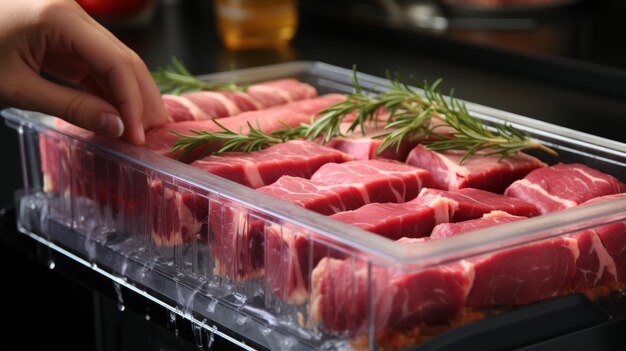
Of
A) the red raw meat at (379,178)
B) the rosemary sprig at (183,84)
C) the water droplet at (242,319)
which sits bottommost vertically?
the water droplet at (242,319)

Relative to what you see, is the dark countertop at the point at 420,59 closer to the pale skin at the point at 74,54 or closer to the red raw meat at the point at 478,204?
the pale skin at the point at 74,54

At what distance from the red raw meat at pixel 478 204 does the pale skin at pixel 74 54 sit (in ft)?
1.57

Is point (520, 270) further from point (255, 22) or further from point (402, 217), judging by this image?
point (255, 22)

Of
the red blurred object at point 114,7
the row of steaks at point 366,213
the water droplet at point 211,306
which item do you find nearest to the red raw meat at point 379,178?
the row of steaks at point 366,213

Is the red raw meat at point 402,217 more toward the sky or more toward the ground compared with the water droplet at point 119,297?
more toward the sky

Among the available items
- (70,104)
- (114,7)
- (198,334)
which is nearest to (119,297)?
(198,334)

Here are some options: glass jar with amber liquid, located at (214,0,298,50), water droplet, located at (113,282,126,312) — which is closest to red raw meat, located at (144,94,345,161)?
water droplet, located at (113,282,126,312)

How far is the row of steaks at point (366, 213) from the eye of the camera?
124 centimetres

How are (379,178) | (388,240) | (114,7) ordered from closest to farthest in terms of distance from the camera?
1. (388,240)
2. (379,178)
3. (114,7)

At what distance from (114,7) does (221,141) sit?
1.62 m

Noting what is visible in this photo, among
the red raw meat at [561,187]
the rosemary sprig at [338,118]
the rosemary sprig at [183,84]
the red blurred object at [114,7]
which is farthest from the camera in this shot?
the red blurred object at [114,7]

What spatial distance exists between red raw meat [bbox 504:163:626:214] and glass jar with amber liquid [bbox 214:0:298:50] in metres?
1.41

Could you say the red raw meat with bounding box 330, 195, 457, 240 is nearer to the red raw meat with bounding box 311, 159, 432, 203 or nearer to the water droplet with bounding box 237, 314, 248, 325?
the red raw meat with bounding box 311, 159, 432, 203

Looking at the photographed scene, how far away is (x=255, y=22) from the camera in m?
2.91
